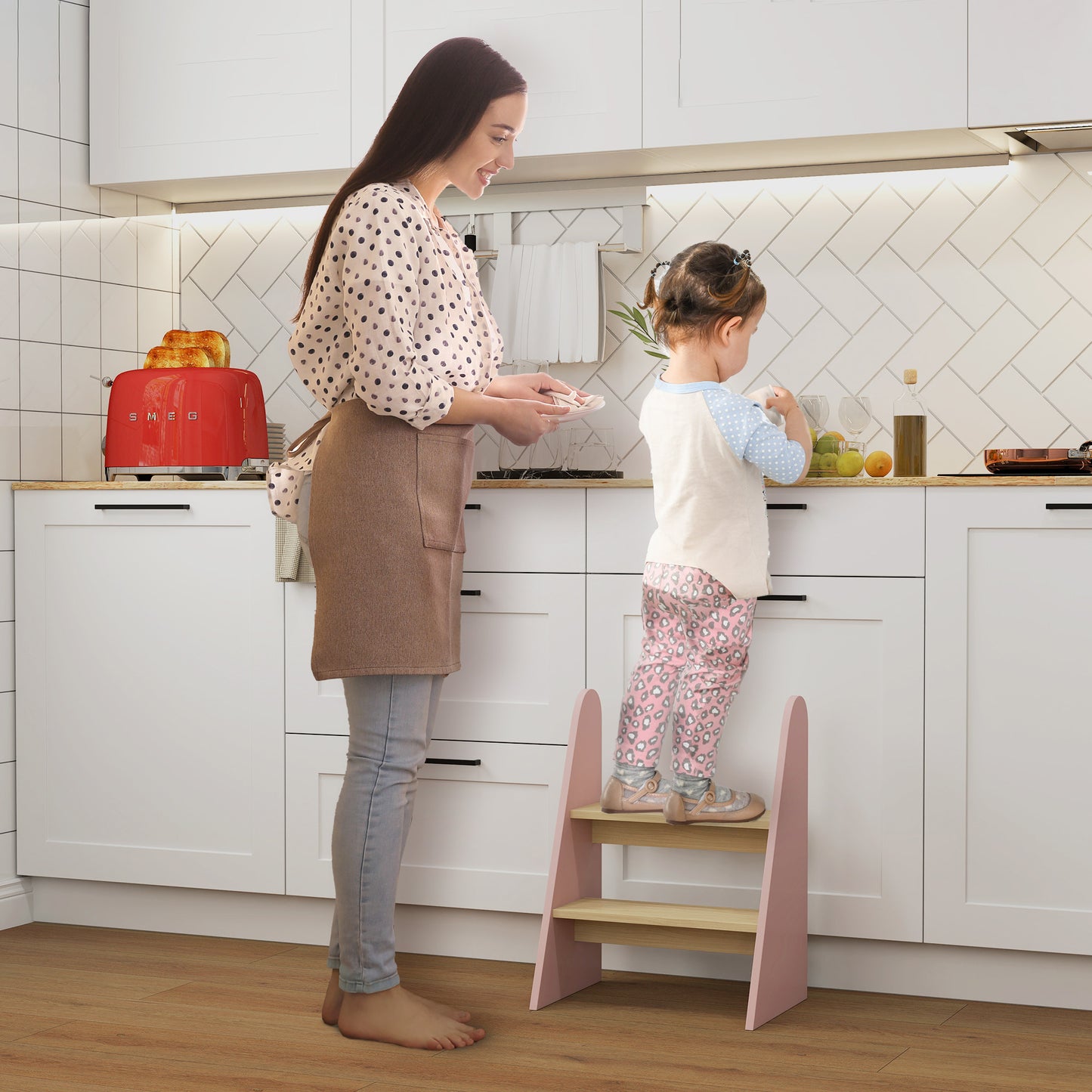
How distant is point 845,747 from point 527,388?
32.3 inches

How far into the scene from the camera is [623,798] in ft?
7.52

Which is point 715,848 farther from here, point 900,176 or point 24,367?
point 24,367

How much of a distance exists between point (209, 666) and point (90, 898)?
579 millimetres

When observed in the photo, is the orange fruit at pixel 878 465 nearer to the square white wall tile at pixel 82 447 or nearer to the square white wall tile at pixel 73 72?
the square white wall tile at pixel 82 447

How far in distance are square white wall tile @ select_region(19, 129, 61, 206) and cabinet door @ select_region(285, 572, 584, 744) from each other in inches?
51.7

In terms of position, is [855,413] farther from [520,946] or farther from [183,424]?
[183,424]

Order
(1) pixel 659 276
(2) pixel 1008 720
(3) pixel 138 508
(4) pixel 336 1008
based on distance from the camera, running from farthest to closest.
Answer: (3) pixel 138 508
(1) pixel 659 276
(2) pixel 1008 720
(4) pixel 336 1008

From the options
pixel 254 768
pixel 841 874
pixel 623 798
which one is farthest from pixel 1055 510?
pixel 254 768

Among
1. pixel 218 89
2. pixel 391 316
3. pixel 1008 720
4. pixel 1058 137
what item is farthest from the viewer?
pixel 218 89

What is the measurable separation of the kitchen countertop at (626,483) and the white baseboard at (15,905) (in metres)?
0.83

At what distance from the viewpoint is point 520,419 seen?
2105 mm

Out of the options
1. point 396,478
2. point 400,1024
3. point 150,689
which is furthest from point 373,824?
point 150,689

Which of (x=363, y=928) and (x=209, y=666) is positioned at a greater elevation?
(x=209, y=666)

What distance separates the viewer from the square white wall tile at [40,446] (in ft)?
9.55
